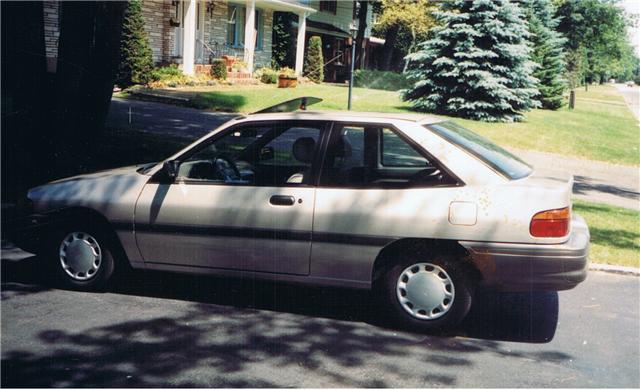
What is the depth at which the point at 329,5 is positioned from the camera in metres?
43.4

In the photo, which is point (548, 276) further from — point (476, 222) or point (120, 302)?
point (120, 302)

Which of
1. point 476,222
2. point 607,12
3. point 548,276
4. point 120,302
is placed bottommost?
point 120,302

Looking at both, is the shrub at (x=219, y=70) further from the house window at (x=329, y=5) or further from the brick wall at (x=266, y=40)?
the house window at (x=329, y=5)

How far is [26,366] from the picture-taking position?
165 inches

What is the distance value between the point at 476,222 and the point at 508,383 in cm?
114

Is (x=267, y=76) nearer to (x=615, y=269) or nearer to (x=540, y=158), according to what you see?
(x=540, y=158)

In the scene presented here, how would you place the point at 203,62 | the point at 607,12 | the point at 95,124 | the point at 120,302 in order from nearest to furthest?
the point at 120,302, the point at 95,124, the point at 203,62, the point at 607,12

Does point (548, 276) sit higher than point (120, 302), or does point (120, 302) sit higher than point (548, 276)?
point (548, 276)

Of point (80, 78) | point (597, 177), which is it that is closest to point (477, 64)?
point (597, 177)

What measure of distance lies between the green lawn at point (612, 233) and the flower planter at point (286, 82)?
1991 centimetres

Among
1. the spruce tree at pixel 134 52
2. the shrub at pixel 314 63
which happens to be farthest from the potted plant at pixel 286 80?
the spruce tree at pixel 134 52

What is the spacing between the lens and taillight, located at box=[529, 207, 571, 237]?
4.70 meters

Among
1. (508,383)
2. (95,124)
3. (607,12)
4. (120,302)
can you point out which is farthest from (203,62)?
(607,12)

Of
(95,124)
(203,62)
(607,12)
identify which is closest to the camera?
(95,124)
